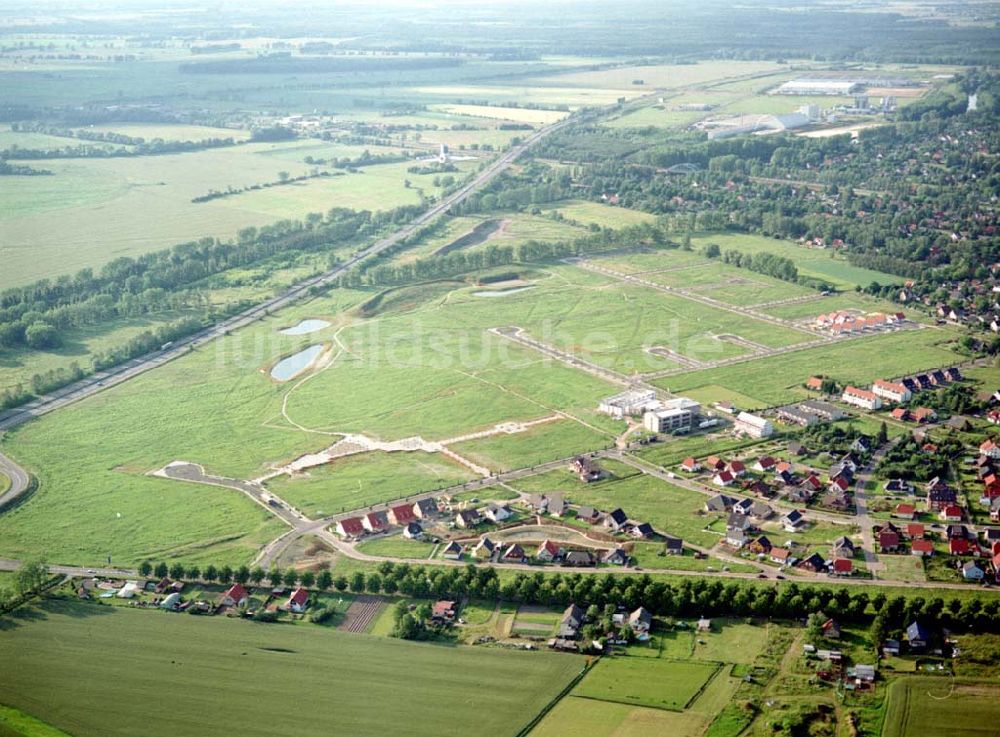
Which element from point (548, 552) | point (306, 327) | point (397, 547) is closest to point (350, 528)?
point (397, 547)

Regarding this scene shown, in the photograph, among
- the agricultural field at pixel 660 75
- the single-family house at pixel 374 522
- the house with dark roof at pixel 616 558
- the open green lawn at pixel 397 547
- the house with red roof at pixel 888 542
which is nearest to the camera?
the house with dark roof at pixel 616 558

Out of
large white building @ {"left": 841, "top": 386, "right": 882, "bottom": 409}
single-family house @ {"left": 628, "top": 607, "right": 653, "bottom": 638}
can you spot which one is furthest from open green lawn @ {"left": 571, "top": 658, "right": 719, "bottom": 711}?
large white building @ {"left": 841, "top": 386, "right": 882, "bottom": 409}

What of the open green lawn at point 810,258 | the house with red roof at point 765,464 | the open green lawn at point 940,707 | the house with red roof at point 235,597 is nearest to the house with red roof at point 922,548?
the open green lawn at point 940,707

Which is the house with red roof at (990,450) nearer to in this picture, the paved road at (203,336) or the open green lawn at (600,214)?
the paved road at (203,336)

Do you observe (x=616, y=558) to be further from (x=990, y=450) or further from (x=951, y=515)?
(x=990, y=450)

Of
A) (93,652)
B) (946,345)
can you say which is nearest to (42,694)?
(93,652)

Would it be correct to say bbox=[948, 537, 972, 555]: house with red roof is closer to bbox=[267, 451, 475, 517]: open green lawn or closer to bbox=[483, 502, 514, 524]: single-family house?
bbox=[483, 502, 514, 524]: single-family house
